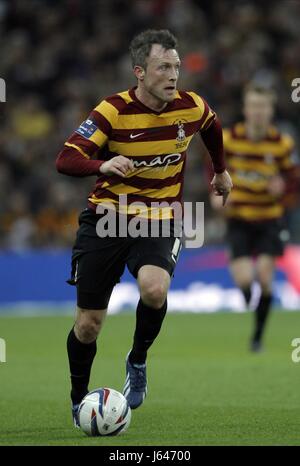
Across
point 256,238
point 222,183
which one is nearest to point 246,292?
point 256,238

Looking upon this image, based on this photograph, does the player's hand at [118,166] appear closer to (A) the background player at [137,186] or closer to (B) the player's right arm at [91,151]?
(B) the player's right arm at [91,151]

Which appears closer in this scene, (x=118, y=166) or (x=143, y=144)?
(x=118, y=166)

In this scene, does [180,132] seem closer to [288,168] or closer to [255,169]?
[255,169]

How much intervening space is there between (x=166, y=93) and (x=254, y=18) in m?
13.7

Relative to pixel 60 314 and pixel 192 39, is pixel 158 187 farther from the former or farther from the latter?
pixel 192 39

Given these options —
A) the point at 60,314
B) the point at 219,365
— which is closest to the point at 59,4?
the point at 60,314

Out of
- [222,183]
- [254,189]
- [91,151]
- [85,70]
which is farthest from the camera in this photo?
[85,70]

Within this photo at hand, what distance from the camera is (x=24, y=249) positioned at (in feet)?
55.5

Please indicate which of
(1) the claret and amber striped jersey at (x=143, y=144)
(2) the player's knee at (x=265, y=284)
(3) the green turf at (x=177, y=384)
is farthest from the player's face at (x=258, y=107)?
(1) the claret and amber striped jersey at (x=143, y=144)

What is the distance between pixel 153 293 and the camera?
250 inches

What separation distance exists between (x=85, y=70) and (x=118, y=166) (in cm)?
1406

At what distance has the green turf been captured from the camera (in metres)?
6.06

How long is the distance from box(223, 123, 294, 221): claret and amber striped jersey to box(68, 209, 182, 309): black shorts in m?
4.86

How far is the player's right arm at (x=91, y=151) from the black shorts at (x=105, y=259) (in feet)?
1.60
